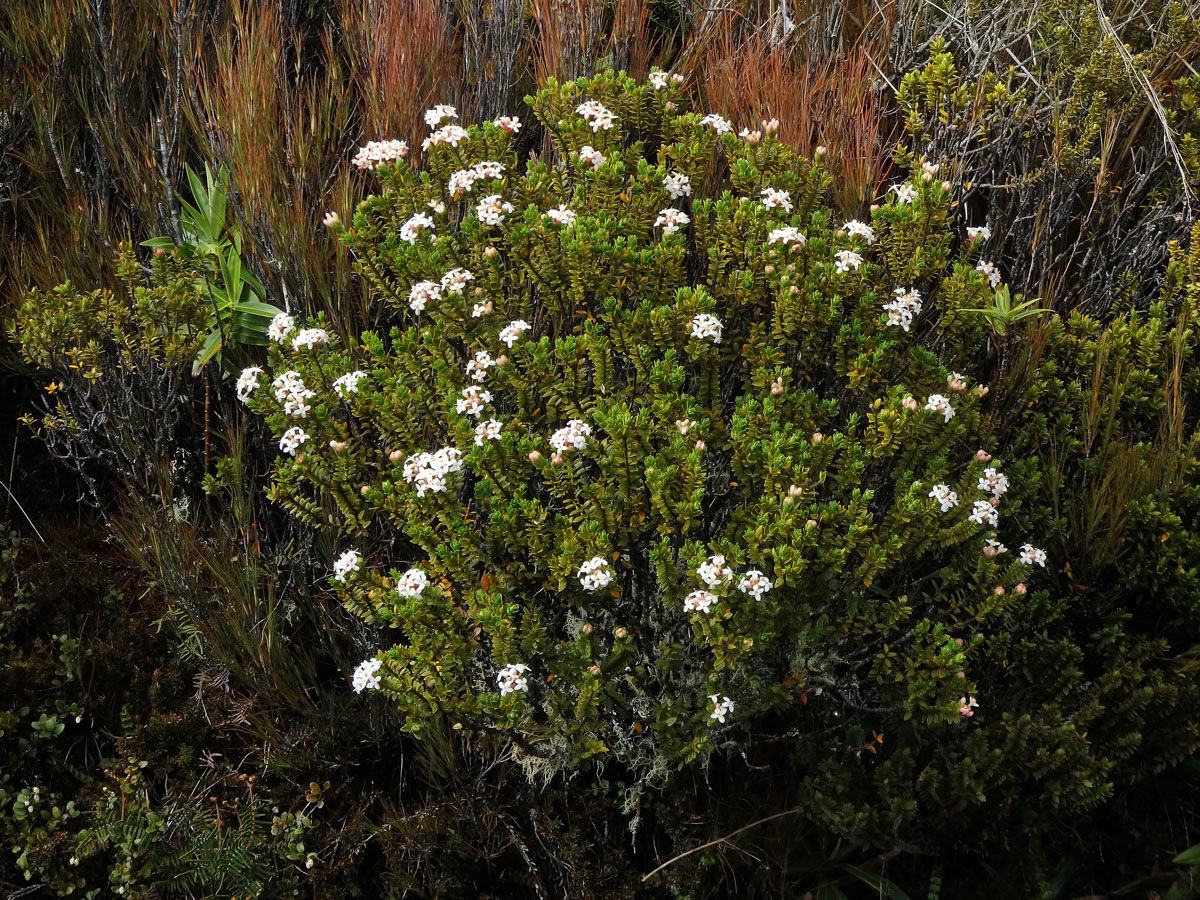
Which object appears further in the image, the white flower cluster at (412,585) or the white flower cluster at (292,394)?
the white flower cluster at (292,394)

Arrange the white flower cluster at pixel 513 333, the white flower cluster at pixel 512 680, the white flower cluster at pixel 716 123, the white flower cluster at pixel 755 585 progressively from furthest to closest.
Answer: the white flower cluster at pixel 716 123 < the white flower cluster at pixel 513 333 < the white flower cluster at pixel 512 680 < the white flower cluster at pixel 755 585

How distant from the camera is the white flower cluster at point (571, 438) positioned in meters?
2.03

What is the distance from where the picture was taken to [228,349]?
9.71 feet

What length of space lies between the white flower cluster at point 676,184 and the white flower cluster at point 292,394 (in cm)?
106

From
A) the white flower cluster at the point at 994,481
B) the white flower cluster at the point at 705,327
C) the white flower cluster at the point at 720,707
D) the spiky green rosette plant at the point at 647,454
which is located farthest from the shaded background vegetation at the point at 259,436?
the white flower cluster at the point at 705,327

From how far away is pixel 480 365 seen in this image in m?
2.25

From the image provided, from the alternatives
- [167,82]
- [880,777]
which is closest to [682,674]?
[880,777]

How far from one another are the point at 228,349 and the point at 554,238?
1226 millimetres

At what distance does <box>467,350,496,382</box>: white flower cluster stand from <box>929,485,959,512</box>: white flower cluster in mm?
1014

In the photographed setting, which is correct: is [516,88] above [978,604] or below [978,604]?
above

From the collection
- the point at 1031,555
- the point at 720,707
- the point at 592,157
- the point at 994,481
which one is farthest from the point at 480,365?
the point at 1031,555

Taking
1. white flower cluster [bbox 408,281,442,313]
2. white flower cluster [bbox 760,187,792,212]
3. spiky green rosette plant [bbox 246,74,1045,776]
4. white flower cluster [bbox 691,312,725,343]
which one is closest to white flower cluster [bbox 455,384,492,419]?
spiky green rosette plant [bbox 246,74,1045,776]

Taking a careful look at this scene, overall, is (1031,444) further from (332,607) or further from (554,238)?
(332,607)

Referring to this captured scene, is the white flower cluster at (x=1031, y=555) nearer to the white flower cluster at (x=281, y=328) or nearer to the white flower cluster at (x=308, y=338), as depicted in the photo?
the white flower cluster at (x=308, y=338)
